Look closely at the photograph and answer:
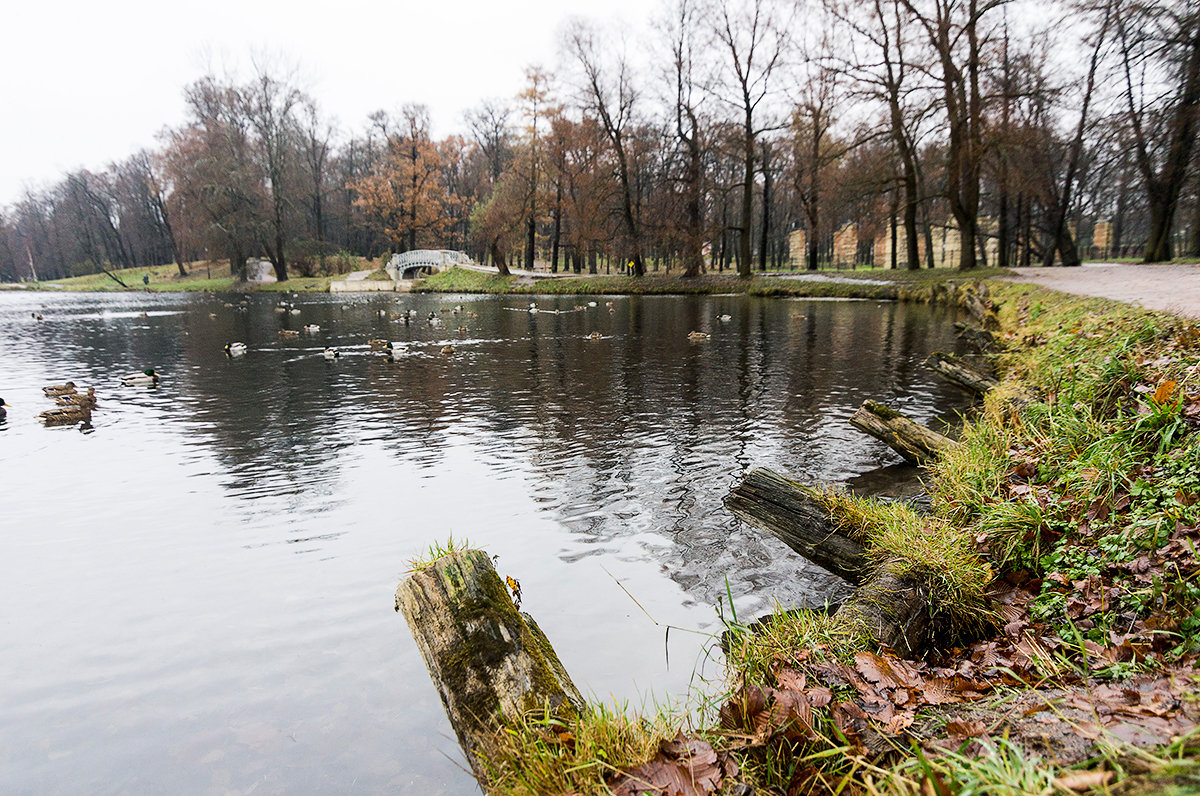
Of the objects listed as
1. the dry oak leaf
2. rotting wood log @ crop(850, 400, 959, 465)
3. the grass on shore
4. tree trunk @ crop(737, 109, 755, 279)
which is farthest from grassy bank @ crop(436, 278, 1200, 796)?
tree trunk @ crop(737, 109, 755, 279)

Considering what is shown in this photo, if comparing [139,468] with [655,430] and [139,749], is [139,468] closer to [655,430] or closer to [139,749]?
[139,749]

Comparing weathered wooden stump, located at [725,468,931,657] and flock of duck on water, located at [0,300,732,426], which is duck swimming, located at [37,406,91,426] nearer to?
flock of duck on water, located at [0,300,732,426]

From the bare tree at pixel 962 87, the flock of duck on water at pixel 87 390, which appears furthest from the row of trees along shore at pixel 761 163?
the flock of duck on water at pixel 87 390

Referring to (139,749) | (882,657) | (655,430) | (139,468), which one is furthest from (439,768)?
(139,468)

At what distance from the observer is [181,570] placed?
209 inches

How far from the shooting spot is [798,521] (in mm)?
4414

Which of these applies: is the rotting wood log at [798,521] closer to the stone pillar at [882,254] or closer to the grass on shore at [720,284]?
the grass on shore at [720,284]

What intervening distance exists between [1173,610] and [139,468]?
10.2 metres

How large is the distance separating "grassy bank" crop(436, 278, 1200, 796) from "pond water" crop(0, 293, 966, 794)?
668 mm

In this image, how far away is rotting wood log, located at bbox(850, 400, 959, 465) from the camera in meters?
6.74

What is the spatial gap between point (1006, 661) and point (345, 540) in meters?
5.27

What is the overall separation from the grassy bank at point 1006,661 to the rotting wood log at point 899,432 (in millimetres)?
1411

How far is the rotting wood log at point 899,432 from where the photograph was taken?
6.74 meters

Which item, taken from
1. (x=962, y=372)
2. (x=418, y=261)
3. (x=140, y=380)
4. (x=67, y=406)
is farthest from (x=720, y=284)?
(x=67, y=406)
